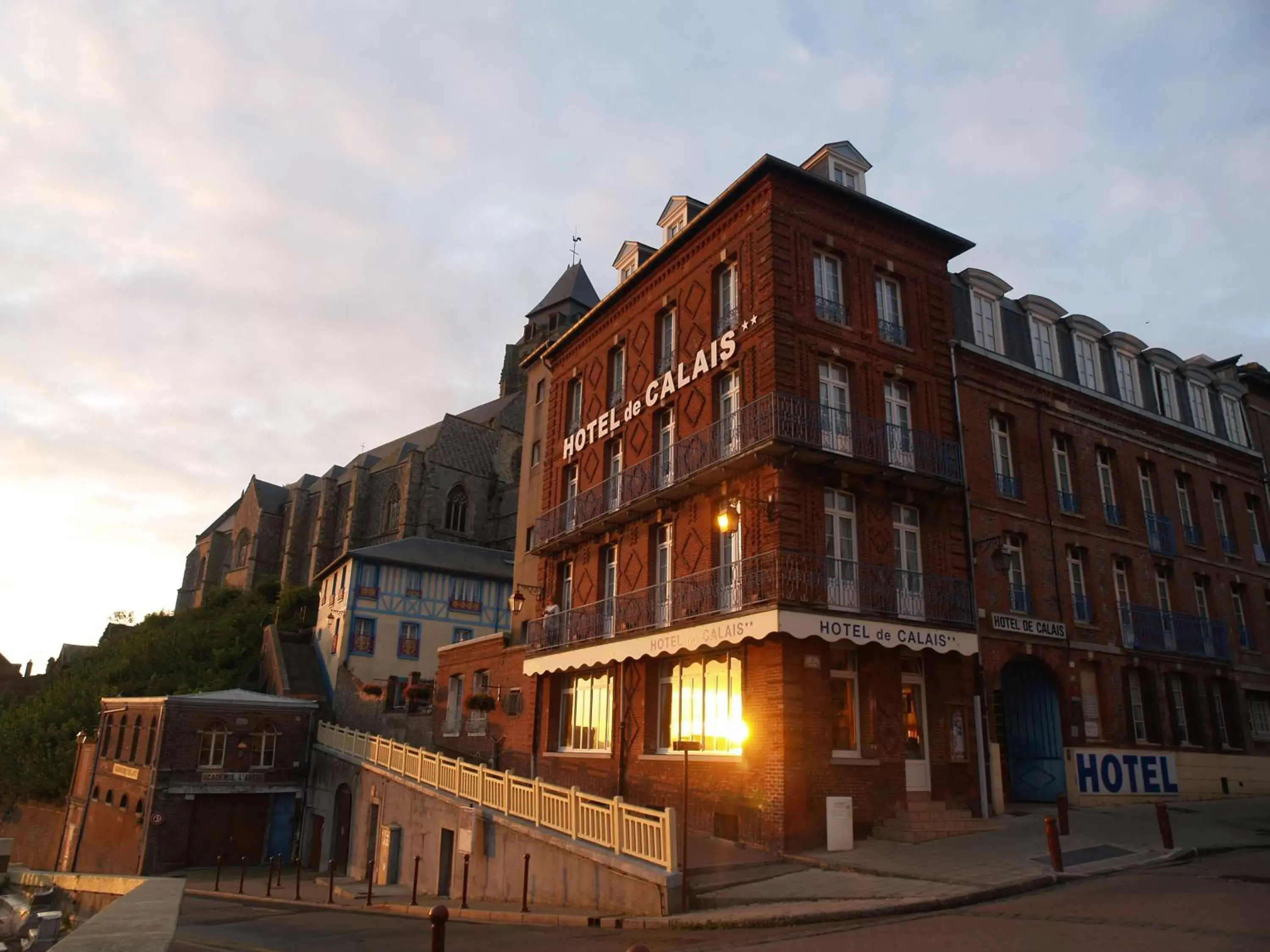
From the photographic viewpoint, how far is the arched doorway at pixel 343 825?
84.0 feet

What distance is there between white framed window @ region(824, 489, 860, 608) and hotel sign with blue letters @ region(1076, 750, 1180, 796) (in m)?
7.20

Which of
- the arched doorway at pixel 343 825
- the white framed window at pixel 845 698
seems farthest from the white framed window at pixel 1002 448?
the arched doorway at pixel 343 825

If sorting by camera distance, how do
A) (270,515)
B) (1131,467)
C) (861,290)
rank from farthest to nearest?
(270,515)
(1131,467)
(861,290)

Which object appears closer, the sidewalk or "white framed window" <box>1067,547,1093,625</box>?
the sidewalk

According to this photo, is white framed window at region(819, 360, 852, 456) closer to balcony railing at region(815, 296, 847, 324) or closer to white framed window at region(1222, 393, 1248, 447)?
balcony railing at region(815, 296, 847, 324)

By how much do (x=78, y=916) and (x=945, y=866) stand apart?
19305mm

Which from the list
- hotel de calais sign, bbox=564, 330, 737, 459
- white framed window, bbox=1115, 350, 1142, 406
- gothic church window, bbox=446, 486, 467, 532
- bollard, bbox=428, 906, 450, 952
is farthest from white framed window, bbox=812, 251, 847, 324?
gothic church window, bbox=446, 486, 467, 532

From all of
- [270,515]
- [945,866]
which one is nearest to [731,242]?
[945,866]

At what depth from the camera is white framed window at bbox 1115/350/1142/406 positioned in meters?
22.1

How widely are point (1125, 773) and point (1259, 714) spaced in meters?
7.02

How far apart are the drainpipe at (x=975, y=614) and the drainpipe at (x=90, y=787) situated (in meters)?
29.7

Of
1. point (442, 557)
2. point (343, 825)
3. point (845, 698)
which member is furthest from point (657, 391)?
point (442, 557)

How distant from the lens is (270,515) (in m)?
69.9

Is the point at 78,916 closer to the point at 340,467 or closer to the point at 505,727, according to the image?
the point at 505,727
